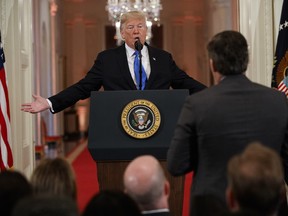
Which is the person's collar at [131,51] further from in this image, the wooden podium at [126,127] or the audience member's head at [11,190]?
the audience member's head at [11,190]

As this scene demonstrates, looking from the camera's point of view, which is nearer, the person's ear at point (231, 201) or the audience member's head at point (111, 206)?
the audience member's head at point (111, 206)

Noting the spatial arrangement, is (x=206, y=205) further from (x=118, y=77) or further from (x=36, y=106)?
(x=36, y=106)

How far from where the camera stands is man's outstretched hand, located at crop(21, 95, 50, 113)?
5008 mm

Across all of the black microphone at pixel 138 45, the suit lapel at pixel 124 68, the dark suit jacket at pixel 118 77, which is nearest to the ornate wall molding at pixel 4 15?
the dark suit jacket at pixel 118 77

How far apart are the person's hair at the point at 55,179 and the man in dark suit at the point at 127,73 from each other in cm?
220

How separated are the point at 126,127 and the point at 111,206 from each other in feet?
5.58

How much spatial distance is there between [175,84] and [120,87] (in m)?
0.53

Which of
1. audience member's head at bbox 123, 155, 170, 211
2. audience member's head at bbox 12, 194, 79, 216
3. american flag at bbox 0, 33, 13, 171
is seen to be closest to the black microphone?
american flag at bbox 0, 33, 13, 171

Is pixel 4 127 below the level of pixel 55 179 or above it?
below

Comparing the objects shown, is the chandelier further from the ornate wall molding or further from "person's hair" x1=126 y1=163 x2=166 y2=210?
"person's hair" x1=126 y1=163 x2=166 y2=210

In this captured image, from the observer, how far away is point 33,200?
2.36 meters

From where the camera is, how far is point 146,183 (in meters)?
2.94

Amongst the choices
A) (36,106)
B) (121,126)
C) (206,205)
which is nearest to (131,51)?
(36,106)

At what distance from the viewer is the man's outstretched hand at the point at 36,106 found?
501 centimetres
